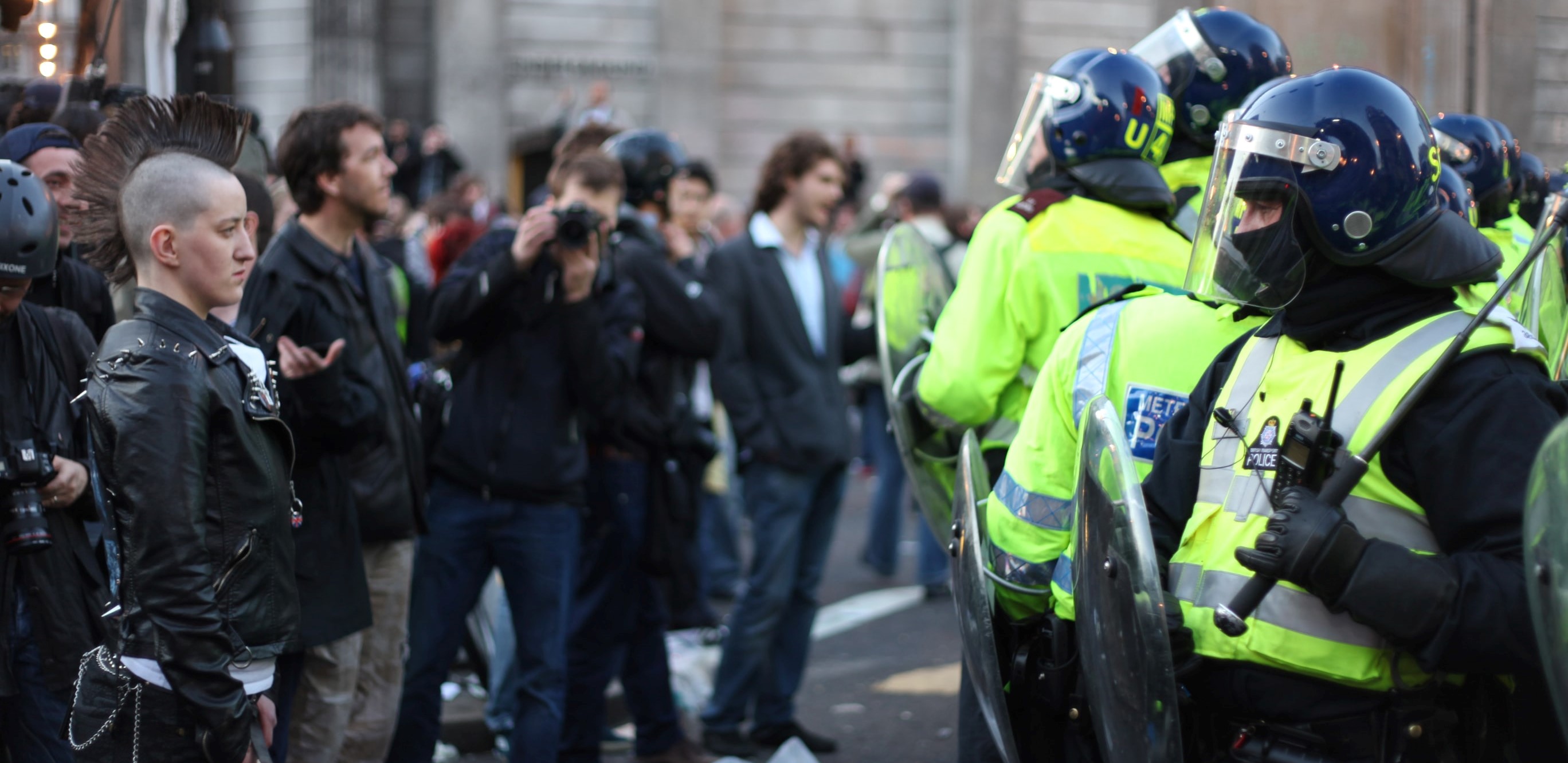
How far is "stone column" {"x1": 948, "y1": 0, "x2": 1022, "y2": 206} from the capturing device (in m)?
18.5

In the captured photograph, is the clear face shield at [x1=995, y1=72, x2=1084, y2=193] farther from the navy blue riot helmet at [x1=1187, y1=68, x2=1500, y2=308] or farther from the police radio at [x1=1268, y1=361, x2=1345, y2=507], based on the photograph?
the police radio at [x1=1268, y1=361, x2=1345, y2=507]

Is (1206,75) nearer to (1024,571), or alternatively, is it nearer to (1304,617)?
(1024,571)

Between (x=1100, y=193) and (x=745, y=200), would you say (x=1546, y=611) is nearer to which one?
(x=1100, y=193)

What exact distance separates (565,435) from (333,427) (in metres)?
0.97

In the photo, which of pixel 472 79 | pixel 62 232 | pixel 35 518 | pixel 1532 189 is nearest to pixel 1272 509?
pixel 35 518

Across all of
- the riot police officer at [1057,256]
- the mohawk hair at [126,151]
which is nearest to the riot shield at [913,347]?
the riot police officer at [1057,256]

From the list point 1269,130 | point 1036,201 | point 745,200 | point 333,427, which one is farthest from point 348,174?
point 745,200

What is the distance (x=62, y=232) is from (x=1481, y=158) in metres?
4.16

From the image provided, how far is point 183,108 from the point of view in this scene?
299 centimetres

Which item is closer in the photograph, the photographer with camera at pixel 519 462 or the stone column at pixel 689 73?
the photographer with camera at pixel 519 462

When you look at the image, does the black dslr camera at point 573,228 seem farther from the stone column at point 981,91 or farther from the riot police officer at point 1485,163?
the stone column at point 981,91

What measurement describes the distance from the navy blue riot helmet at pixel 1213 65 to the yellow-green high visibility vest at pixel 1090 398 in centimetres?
161

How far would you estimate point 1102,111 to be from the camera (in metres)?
3.76

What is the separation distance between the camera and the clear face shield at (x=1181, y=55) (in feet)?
14.2
